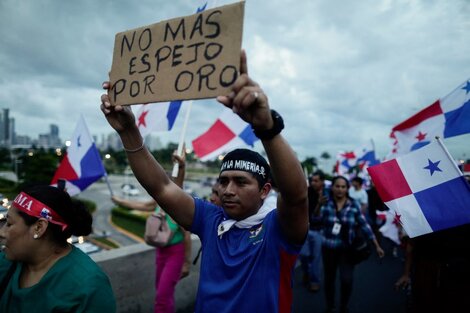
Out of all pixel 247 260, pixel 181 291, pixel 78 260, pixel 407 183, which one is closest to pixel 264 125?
pixel 247 260

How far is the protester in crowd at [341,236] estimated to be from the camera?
401 cm

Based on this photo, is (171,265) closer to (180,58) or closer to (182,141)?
(182,141)

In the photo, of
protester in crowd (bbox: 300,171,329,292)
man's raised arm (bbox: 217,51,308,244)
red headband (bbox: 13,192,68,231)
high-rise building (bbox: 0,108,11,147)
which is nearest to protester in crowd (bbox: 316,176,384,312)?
protester in crowd (bbox: 300,171,329,292)

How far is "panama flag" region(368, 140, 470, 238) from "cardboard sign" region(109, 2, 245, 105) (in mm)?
2215

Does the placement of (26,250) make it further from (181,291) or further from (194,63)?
(181,291)

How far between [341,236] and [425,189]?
1634 millimetres

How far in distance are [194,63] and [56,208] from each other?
133 cm

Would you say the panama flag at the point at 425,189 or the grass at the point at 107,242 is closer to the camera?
the panama flag at the point at 425,189

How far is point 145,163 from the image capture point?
183cm

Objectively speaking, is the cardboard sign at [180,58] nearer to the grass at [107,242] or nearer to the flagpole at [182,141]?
the flagpole at [182,141]

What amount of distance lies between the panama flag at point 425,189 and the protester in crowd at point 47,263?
2475mm

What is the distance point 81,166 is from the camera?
3707 millimetres

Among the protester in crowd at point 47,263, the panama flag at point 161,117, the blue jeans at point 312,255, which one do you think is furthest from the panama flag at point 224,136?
the protester in crowd at point 47,263

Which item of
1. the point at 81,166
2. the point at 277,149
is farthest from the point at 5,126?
the point at 277,149
